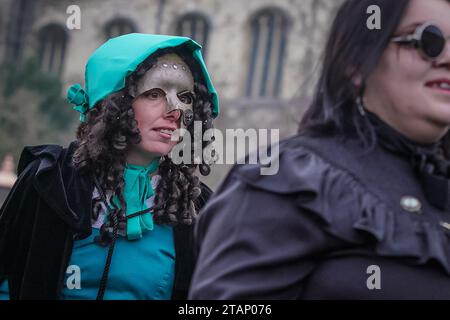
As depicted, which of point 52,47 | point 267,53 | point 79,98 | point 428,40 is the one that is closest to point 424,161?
point 428,40

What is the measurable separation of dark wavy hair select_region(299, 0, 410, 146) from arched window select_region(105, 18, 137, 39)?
19.2 m

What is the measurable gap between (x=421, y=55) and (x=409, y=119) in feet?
0.42

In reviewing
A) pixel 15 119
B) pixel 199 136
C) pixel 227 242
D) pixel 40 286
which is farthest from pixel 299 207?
pixel 15 119

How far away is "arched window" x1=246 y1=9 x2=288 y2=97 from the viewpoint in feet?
63.6

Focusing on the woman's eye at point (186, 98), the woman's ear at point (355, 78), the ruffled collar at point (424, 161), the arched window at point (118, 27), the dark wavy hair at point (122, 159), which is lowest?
the arched window at point (118, 27)

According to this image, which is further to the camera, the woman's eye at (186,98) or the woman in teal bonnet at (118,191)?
the woman's eye at (186,98)

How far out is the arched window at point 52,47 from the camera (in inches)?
831

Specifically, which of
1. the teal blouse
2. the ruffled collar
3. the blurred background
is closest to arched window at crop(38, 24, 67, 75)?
the blurred background

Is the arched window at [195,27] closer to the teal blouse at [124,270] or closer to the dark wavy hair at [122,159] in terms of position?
the dark wavy hair at [122,159]

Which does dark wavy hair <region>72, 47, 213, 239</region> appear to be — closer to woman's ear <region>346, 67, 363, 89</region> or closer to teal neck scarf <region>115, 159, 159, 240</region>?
teal neck scarf <region>115, 159, 159, 240</region>

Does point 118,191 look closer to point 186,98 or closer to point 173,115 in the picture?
point 173,115

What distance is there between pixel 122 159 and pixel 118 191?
117 mm

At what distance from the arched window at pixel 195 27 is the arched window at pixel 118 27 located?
1.26 meters

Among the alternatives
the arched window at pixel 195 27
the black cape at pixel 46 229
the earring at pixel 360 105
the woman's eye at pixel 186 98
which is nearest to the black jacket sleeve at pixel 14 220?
the black cape at pixel 46 229
